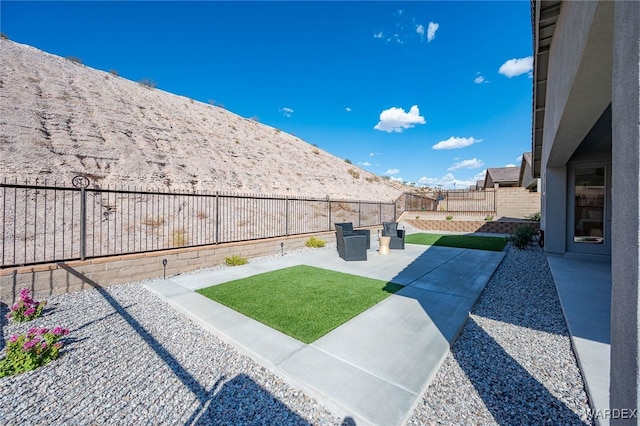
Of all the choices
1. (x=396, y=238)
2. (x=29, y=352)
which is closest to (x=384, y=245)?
(x=396, y=238)

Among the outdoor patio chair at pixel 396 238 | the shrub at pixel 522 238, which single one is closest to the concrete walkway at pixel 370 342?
the outdoor patio chair at pixel 396 238

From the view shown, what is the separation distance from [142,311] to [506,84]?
68.1 ft

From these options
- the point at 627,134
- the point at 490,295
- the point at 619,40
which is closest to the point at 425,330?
the point at 490,295

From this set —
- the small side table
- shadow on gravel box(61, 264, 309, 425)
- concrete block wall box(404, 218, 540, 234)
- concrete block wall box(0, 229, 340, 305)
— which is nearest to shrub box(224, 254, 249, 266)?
concrete block wall box(0, 229, 340, 305)

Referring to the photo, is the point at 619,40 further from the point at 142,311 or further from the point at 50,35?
the point at 50,35

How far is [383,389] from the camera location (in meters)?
2.38

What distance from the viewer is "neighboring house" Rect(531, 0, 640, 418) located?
1226mm

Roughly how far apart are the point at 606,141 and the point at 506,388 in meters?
7.75

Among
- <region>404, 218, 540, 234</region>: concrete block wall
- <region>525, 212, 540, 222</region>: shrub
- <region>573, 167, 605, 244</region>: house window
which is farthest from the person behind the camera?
<region>525, 212, 540, 222</region>: shrub

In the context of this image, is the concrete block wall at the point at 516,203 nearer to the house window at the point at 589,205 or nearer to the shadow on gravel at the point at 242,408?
the house window at the point at 589,205

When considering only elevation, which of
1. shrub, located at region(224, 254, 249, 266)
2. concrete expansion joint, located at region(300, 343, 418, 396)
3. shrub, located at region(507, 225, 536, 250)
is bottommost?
concrete expansion joint, located at region(300, 343, 418, 396)

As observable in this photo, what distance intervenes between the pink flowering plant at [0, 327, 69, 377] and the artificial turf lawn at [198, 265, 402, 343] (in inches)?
80.5

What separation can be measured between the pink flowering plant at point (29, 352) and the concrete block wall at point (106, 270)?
219 centimetres

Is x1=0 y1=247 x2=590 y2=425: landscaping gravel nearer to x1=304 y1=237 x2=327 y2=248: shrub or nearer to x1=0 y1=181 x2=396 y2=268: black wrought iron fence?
x1=0 y1=181 x2=396 y2=268: black wrought iron fence
